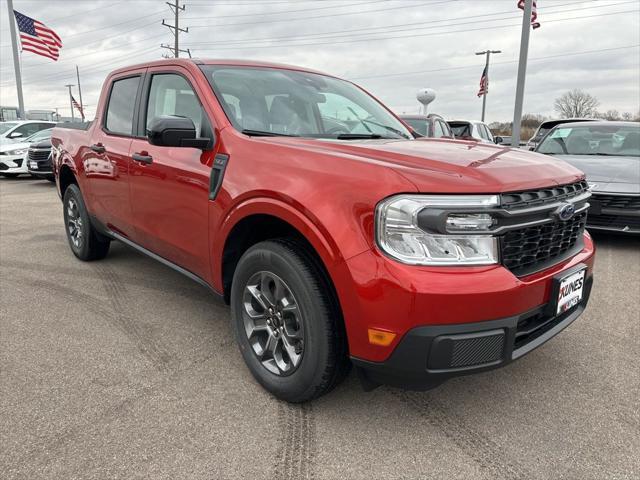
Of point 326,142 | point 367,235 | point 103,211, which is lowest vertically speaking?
point 103,211

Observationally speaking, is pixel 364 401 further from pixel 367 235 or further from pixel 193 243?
pixel 193 243

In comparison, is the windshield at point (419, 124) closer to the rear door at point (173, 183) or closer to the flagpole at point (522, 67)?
the flagpole at point (522, 67)

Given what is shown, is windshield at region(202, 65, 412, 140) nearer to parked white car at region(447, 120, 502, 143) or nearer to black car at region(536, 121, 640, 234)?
black car at region(536, 121, 640, 234)

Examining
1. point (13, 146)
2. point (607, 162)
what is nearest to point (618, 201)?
point (607, 162)

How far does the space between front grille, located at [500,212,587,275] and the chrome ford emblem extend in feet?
0.10

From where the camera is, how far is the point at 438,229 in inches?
72.4

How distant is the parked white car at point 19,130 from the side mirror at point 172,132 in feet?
41.0

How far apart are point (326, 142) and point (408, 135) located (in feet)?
3.27

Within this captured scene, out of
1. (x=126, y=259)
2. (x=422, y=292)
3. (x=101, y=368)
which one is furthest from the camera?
(x=126, y=259)

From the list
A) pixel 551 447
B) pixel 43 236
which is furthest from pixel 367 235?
pixel 43 236

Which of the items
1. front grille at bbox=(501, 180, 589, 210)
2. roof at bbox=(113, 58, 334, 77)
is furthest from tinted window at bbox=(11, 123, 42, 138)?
front grille at bbox=(501, 180, 589, 210)

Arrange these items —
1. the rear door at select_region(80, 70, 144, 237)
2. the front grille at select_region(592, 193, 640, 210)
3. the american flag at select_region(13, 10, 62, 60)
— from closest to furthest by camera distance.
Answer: the rear door at select_region(80, 70, 144, 237), the front grille at select_region(592, 193, 640, 210), the american flag at select_region(13, 10, 62, 60)

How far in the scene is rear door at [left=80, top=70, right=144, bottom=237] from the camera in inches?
144

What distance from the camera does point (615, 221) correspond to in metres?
5.57
